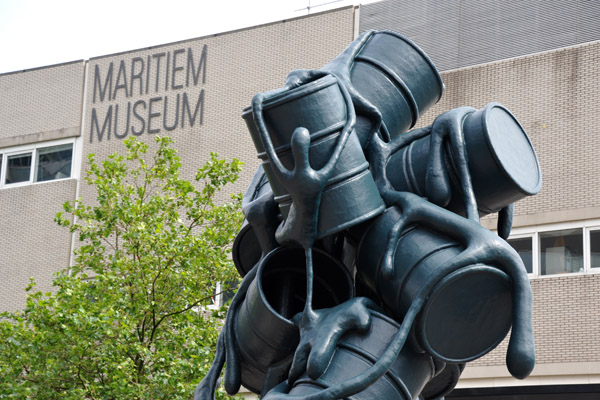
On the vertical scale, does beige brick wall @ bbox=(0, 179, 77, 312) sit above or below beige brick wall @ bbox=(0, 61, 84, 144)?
below

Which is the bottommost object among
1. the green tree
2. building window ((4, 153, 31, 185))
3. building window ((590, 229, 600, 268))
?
the green tree

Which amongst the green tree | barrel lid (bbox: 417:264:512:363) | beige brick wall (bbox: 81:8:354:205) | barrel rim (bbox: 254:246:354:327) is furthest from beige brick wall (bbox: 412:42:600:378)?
barrel lid (bbox: 417:264:512:363)

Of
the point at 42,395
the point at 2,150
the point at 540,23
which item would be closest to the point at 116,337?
the point at 42,395

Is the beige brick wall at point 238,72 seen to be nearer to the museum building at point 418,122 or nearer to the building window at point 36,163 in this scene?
the museum building at point 418,122

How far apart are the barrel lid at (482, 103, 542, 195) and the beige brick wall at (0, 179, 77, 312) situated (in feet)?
69.9

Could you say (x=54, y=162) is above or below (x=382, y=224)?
above

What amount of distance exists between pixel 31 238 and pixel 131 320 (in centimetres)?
1229

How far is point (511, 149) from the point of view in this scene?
487 cm

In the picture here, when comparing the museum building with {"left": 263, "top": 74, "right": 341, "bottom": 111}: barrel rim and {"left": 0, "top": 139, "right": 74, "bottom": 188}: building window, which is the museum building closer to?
{"left": 0, "top": 139, "right": 74, "bottom": 188}: building window

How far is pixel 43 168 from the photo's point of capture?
1051 inches

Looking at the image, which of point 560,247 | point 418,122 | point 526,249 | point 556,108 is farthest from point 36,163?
point 560,247

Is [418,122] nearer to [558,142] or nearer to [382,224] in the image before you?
[558,142]

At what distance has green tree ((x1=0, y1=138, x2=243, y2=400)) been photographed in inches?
550

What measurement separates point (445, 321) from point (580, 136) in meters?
17.0
